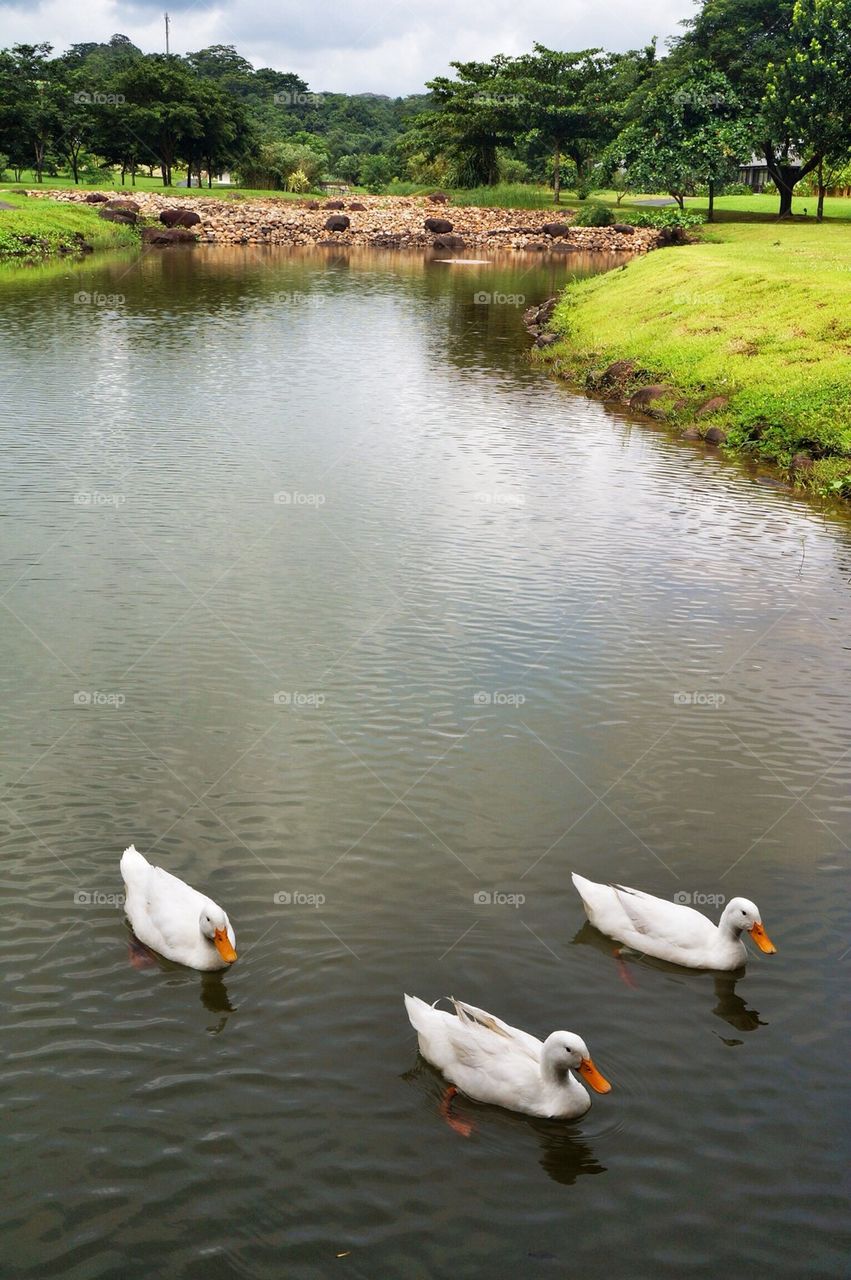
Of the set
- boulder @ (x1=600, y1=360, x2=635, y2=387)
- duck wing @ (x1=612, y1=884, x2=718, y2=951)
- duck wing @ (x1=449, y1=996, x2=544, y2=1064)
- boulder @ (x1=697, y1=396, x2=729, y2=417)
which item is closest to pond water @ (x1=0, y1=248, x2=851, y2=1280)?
duck wing @ (x1=612, y1=884, x2=718, y2=951)

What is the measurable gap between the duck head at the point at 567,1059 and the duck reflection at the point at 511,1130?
13.4 inches

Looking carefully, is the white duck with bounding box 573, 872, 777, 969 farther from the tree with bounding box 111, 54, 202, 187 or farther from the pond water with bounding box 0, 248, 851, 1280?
the tree with bounding box 111, 54, 202, 187

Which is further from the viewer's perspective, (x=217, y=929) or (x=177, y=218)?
(x=177, y=218)

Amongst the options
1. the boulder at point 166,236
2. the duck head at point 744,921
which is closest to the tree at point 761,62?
the boulder at point 166,236

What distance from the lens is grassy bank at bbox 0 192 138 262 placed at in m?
59.1

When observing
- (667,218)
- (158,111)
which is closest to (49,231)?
(158,111)

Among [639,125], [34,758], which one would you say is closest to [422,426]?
[34,758]

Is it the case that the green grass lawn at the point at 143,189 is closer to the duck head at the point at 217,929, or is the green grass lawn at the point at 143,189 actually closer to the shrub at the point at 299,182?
the shrub at the point at 299,182

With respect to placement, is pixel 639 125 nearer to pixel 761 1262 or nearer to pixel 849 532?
pixel 849 532

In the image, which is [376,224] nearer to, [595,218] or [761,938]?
[595,218]

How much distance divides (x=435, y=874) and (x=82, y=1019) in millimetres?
3221

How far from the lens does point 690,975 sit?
892 cm

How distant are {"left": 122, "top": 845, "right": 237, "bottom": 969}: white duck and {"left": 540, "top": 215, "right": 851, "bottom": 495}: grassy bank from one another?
18.1 m

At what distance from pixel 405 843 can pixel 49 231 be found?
61.6 metres
